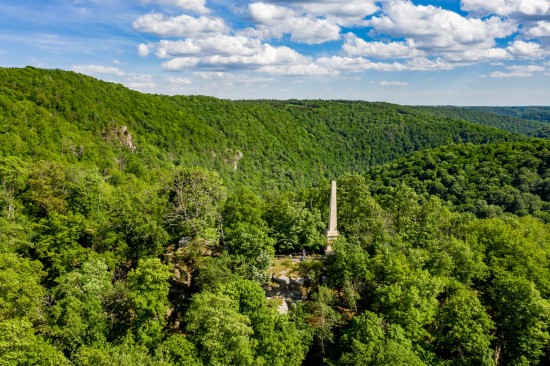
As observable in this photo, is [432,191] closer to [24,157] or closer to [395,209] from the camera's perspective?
[395,209]

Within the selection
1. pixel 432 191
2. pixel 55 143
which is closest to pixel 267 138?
pixel 432 191

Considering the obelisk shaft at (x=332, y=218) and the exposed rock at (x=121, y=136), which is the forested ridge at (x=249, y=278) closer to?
the obelisk shaft at (x=332, y=218)

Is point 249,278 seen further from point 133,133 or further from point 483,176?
point 133,133

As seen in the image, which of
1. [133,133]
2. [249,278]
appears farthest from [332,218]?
[133,133]

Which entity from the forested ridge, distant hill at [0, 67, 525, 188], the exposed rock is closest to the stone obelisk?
the forested ridge

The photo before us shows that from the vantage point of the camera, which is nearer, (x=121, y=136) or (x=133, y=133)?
(x=121, y=136)

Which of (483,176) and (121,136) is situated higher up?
(121,136)

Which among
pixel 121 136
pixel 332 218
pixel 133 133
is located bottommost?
pixel 332 218

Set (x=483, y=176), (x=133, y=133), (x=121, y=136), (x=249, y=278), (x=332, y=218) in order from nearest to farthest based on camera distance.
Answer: (x=249, y=278)
(x=332, y=218)
(x=483, y=176)
(x=121, y=136)
(x=133, y=133)

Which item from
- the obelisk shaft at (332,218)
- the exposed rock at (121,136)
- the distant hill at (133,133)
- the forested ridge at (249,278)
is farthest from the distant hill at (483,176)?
the exposed rock at (121,136)

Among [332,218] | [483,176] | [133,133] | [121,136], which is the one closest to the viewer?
[332,218]

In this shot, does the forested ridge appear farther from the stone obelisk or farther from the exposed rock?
the exposed rock
